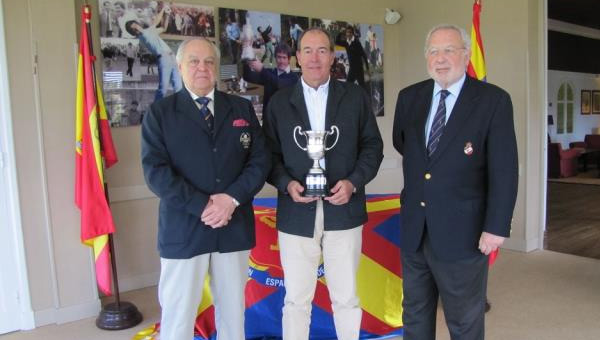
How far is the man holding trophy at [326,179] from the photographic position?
2.27 metres

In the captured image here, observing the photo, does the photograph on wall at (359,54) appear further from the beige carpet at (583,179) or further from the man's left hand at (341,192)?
the beige carpet at (583,179)

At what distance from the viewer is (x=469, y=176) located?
2.00 m

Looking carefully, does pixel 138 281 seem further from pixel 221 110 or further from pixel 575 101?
pixel 575 101

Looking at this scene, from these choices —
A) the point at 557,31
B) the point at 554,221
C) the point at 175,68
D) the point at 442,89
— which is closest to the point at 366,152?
the point at 442,89

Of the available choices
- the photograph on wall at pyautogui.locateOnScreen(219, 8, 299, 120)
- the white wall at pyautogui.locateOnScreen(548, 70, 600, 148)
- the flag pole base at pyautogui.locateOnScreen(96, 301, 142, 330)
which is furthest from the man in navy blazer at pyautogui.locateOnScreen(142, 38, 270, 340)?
the white wall at pyautogui.locateOnScreen(548, 70, 600, 148)

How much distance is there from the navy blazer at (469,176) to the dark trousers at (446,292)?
0.06m

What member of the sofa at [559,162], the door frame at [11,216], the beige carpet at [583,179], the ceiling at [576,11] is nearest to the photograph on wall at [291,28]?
the door frame at [11,216]

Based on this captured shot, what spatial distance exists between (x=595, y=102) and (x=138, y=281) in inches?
530

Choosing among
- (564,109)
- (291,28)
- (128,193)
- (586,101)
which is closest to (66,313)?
(128,193)

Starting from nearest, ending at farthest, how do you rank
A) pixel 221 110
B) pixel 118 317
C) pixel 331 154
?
1. pixel 221 110
2. pixel 331 154
3. pixel 118 317

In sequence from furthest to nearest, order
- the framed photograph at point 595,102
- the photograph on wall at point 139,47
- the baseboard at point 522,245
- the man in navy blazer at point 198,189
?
the framed photograph at point 595,102 → the baseboard at point 522,245 → the photograph on wall at point 139,47 → the man in navy blazer at point 198,189

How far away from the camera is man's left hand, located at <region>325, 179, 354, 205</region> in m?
2.21

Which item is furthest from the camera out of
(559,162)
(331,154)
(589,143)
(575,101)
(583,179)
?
(575,101)

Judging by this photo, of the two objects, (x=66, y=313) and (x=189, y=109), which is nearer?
(x=189, y=109)
